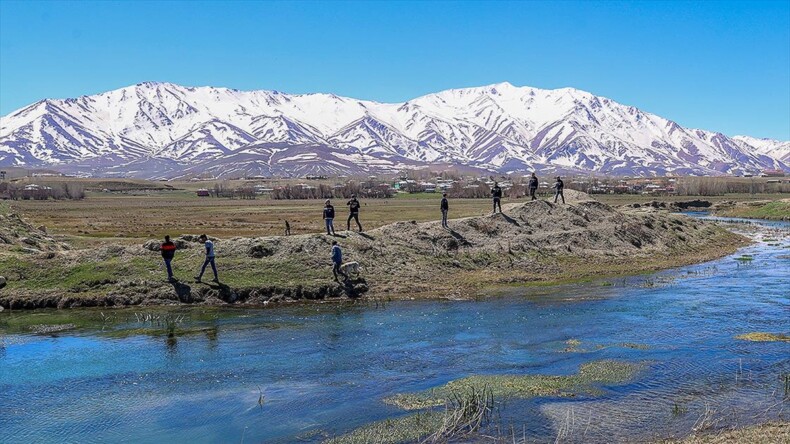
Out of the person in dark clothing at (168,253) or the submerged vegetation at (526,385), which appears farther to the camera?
the person in dark clothing at (168,253)

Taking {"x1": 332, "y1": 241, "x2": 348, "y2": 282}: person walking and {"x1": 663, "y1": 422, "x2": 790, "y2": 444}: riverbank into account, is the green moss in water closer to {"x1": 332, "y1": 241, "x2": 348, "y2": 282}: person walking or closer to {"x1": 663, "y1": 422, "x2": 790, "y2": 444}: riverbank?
{"x1": 663, "y1": 422, "x2": 790, "y2": 444}: riverbank

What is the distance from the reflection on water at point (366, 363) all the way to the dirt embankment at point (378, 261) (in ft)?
8.17

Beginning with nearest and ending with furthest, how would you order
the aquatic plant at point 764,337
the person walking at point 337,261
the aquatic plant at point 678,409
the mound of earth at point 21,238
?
the aquatic plant at point 678,409, the aquatic plant at point 764,337, the person walking at point 337,261, the mound of earth at point 21,238

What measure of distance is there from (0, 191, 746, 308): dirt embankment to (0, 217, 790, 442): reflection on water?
249cm

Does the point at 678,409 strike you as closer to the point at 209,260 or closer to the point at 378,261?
the point at 378,261

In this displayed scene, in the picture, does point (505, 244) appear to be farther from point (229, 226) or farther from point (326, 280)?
point (229, 226)

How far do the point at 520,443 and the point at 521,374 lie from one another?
240 inches

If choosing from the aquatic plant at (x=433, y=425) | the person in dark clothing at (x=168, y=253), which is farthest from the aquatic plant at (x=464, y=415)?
the person in dark clothing at (x=168, y=253)

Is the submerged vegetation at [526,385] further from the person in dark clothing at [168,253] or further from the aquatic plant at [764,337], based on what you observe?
the person in dark clothing at [168,253]

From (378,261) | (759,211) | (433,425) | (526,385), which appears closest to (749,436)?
(526,385)

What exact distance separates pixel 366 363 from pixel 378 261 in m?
18.4

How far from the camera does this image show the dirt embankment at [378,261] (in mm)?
36500

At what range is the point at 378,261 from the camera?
42531 mm

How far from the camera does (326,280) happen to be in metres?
38.8
